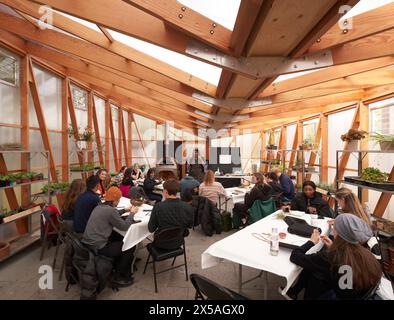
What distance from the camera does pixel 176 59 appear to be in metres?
3.40

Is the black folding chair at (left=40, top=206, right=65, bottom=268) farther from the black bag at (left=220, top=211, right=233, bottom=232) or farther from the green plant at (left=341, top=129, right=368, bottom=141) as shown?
the green plant at (left=341, top=129, right=368, bottom=141)

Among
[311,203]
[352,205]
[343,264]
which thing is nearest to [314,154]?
[311,203]

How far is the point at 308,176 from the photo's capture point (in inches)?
305

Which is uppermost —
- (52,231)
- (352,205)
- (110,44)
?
(110,44)

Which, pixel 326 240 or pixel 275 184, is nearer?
pixel 326 240

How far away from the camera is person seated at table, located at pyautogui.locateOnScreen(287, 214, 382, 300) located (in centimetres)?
163

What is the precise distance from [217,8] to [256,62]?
628 millimetres

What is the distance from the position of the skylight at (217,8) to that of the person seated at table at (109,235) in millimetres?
2287

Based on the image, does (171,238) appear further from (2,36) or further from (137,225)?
(2,36)

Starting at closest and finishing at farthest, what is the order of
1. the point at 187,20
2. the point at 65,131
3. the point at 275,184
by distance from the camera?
the point at 187,20
the point at 275,184
the point at 65,131

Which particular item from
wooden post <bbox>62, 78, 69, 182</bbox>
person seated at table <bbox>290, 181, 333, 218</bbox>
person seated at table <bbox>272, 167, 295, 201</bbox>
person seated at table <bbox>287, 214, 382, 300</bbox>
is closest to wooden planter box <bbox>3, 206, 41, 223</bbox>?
wooden post <bbox>62, 78, 69, 182</bbox>

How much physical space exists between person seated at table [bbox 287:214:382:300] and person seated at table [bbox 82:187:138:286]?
2.05 m

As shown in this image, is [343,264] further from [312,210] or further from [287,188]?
[287,188]

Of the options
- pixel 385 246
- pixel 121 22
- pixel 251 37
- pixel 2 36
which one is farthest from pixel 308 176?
pixel 2 36
